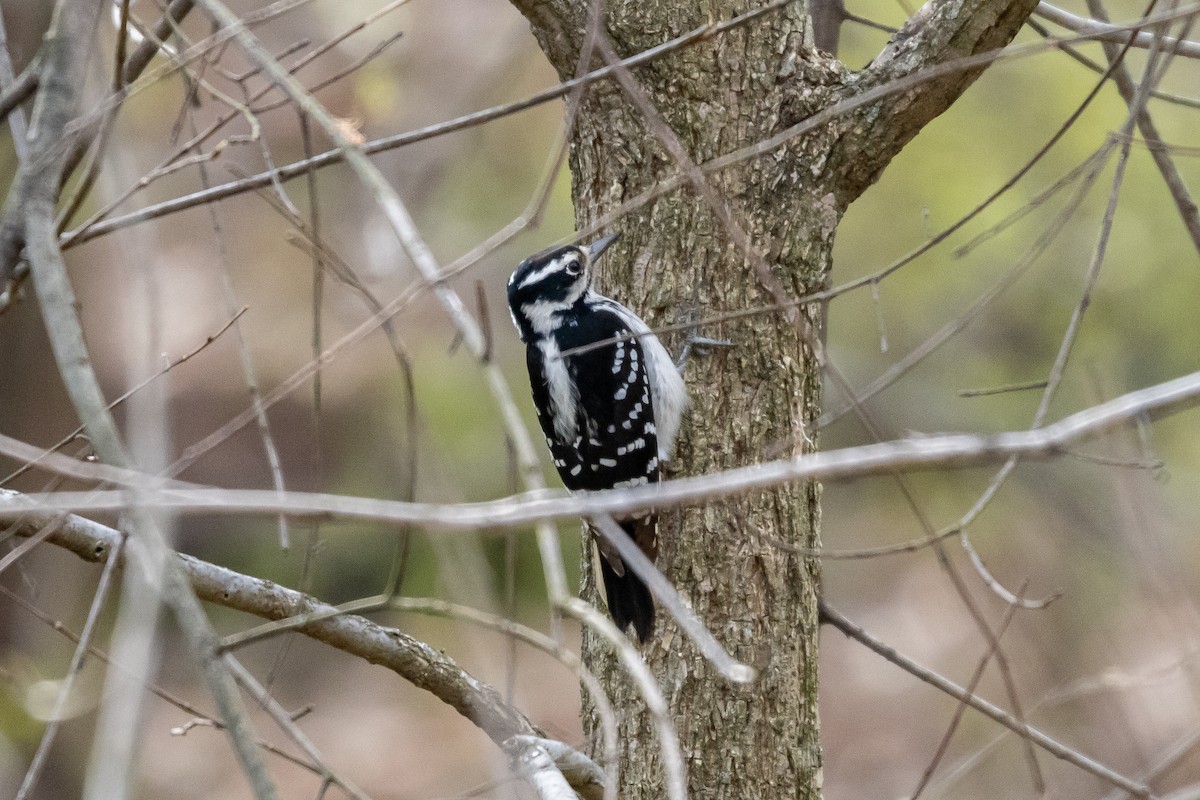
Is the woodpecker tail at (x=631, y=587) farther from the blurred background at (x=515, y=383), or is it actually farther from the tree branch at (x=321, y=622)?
the blurred background at (x=515, y=383)

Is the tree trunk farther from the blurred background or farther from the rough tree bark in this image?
the blurred background

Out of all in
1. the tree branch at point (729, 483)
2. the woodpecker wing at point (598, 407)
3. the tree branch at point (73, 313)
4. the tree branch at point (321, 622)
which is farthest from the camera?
the woodpecker wing at point (598, 407)

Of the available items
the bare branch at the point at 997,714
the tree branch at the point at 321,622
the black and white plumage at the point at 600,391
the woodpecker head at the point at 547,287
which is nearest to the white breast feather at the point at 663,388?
the black and white plumage at the point at 600,391

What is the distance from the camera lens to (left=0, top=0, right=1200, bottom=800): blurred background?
6.95m

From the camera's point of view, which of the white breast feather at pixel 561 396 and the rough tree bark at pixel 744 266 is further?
the white breast feather at pixel 561 396

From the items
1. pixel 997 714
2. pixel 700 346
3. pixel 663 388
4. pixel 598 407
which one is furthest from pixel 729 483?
pixel 598 407

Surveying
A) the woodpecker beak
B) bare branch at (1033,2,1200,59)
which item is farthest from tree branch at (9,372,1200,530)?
the woodpecker beak

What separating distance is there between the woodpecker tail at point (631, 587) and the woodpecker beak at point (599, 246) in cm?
83

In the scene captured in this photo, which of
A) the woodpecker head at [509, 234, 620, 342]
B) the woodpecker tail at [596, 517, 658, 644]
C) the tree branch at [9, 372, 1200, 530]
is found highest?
the woodpecker head at [509, 234, 620, 342]

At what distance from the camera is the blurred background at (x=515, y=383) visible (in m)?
6.95

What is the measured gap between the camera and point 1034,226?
25.0 feet

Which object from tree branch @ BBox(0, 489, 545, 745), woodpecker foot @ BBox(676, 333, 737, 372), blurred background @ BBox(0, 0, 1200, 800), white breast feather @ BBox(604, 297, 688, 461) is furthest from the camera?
blurred background @ BBox(0, 0, 1200, 800)

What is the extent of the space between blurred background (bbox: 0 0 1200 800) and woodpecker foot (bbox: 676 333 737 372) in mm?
3107

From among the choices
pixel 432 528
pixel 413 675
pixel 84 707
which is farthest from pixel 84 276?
pixel 432 528
